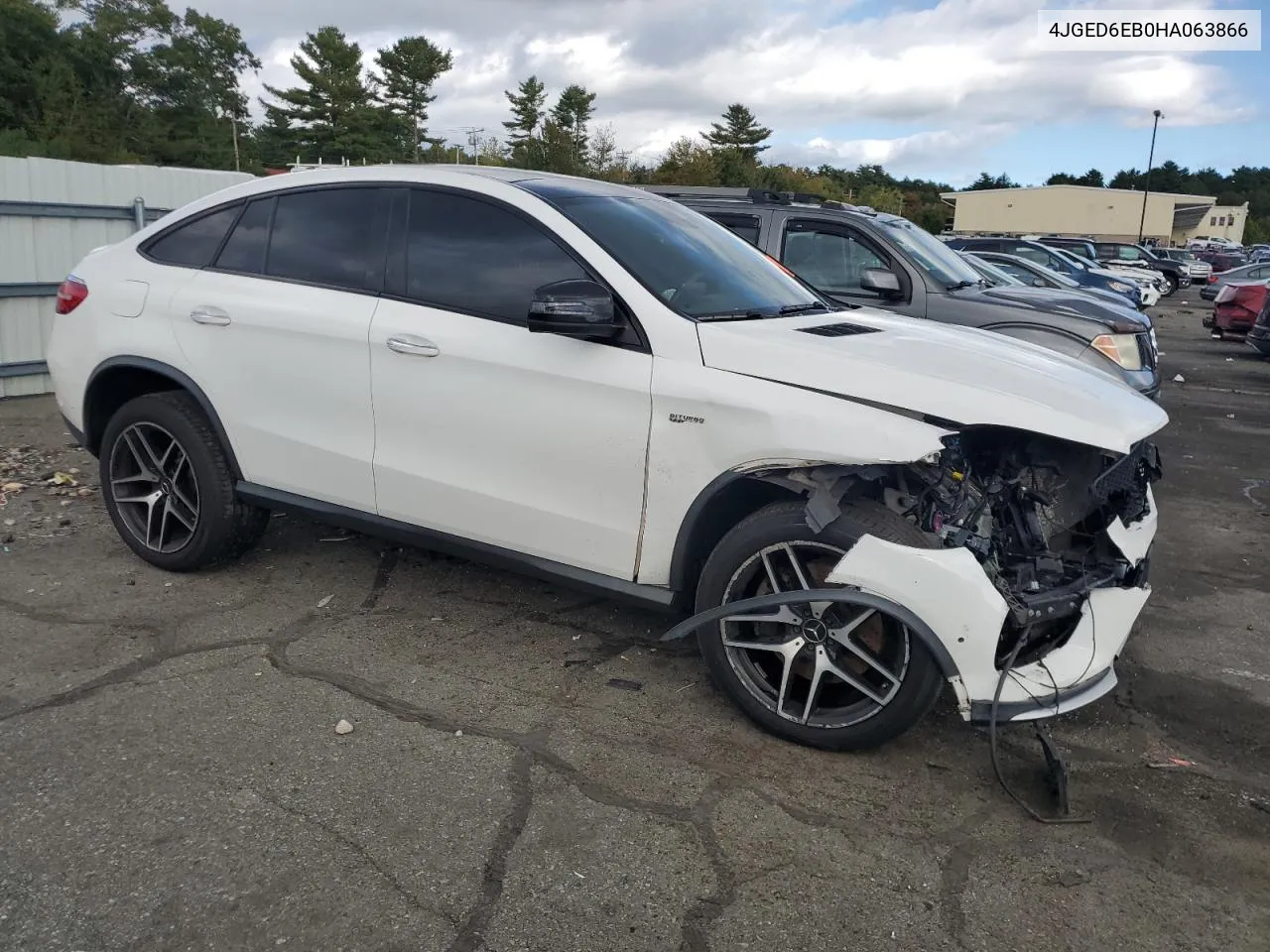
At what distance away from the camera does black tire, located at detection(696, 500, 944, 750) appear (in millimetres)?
3207

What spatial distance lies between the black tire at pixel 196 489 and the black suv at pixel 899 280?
4379 millimetres

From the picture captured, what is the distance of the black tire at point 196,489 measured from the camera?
15.4 feet

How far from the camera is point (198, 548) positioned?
4820mm

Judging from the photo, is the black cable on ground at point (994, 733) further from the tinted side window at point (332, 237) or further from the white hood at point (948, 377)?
the tinted side window at point (332, 237)

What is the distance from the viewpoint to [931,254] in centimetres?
812

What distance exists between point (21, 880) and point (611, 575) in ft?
6.58

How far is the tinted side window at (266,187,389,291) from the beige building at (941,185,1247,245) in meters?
88.1

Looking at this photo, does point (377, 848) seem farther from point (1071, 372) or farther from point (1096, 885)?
point (1071, 372)

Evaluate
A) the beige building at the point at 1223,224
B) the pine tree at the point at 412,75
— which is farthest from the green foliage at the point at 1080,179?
the pine tree at the point at 412,75

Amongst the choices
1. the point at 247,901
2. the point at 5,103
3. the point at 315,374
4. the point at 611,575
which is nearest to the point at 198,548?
the point at 315,374

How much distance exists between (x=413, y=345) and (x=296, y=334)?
2.14 feet

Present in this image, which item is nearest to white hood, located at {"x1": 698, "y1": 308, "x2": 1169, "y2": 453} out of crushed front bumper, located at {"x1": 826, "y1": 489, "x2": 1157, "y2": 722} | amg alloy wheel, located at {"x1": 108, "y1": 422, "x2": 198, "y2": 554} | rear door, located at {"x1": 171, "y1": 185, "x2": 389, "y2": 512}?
crushed front bumper, located at {"x1": 826, "y1": 489, "x2": 1157, "y2": 722}

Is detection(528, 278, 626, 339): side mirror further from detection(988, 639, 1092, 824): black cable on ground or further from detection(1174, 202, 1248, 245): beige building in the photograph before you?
detection(1174, 202, 1248, 245): beige building

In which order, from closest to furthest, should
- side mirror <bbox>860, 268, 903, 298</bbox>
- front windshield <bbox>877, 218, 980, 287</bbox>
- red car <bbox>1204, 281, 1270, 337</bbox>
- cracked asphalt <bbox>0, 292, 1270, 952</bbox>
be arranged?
cracked asphalt <bbox>0, 292, 1270, 952</bbox> → side mirror <bbox>860, 268, 903, 298</bbox> → front windshield <bbox>877, 218, 980, 287</bbox> → red car <bbox>1204, 281, 1270, 337</bbox>
